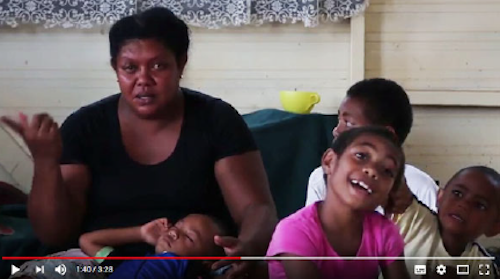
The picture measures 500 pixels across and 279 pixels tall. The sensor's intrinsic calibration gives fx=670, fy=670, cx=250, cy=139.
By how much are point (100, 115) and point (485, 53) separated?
33.6 inches

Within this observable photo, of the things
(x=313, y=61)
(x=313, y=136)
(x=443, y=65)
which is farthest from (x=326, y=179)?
(x=443, y=65)

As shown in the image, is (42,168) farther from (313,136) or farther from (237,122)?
(313,136)

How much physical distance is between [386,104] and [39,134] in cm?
49

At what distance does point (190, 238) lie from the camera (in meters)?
0.91

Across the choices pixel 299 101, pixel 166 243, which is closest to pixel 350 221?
pixel 166 243

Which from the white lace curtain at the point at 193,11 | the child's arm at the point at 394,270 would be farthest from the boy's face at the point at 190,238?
the white lace curtain at the point at 193,11

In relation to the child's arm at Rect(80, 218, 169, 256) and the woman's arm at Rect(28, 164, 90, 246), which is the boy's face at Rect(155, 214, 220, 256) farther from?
the woman's arm at Rect(28, 164, 90, 246)

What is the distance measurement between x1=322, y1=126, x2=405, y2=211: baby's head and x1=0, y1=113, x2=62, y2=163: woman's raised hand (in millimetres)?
370

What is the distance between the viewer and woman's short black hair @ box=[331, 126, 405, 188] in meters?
0.83

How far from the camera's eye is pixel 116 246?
0.96 meters

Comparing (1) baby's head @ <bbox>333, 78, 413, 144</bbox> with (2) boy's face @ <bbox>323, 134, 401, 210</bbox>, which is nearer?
(2) boy's face @ <bbox>323, 134, 401, 210</bbox>
